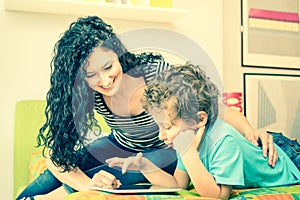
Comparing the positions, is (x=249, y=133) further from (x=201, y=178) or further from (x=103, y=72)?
(x=103, y=72)

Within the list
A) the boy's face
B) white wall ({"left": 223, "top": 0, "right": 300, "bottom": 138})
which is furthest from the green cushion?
white wall ({"left": 223, "top": 0, "right": 300, "bottom": 138})

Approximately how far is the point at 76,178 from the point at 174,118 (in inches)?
12.7

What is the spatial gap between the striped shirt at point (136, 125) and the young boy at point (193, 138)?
4 cm

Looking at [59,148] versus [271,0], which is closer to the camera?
[59,148]

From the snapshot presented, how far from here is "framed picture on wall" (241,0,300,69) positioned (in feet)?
8.57

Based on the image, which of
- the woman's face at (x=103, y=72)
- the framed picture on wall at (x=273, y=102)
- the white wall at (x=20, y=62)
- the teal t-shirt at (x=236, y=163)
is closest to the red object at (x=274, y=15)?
the framed picture on wall at (x=273, y=102)

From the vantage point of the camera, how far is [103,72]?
4.26 ft

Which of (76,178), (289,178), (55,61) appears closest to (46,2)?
(55,61)

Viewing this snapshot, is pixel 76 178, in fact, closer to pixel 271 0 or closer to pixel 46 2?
pixel 46 2

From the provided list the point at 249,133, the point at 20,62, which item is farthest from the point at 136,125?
the point at 20,62

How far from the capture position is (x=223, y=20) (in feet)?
8.41

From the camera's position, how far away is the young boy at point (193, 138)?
121 cm

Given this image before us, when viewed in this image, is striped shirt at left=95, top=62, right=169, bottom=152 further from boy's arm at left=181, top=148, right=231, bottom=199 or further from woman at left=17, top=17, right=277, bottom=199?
boy's arm at left=181, top=148, right=231, bottom=199

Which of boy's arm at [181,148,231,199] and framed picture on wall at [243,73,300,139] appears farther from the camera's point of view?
A: framed picture on wall at [243,73,300,139]
